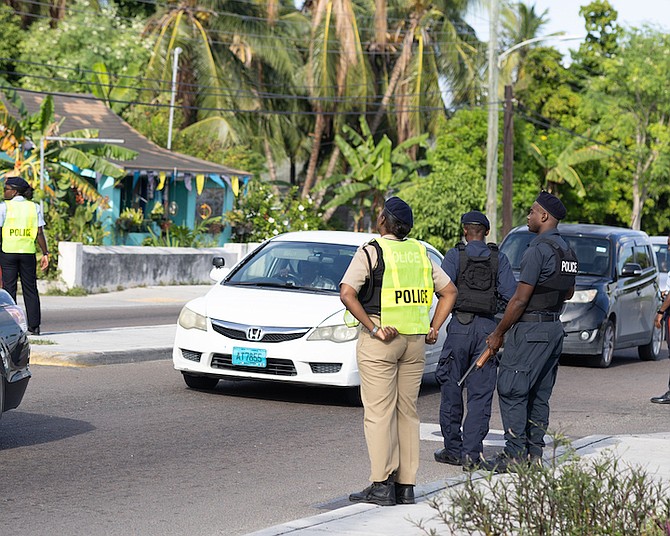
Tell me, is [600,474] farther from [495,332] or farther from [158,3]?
[158,3]

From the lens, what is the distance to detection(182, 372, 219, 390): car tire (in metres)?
11.9

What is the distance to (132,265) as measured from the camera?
2848 cm

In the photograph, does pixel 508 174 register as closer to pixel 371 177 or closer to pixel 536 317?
pixel 371 177

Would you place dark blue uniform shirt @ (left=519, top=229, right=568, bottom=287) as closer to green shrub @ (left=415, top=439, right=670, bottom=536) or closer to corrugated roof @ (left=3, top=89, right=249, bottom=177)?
green shrub @ (left=415, top=439, right=670, bottom=536)

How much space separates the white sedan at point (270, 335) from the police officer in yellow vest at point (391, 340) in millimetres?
3643

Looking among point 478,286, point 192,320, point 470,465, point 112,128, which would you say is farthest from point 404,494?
point 112,128

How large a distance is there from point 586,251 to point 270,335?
287 inches

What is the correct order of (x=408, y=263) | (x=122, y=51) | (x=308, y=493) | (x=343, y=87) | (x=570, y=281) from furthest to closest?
1. (x=343, y=87)
2. (x=122, y=51)
3. (x=570, y=281)
4. (x=308, y=493)
5. (x=408, y=263)

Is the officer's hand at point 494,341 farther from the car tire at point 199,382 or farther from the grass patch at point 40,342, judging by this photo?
the grass patch at point 40,342

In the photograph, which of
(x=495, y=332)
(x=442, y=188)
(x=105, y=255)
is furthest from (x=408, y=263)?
(x=442, y=188)

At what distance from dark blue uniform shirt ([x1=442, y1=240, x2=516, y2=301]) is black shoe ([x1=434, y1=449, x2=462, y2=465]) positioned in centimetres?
119

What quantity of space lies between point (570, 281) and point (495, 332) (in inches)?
23.7

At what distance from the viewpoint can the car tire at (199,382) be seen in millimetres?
11879

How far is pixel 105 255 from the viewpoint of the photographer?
27.1 meters
